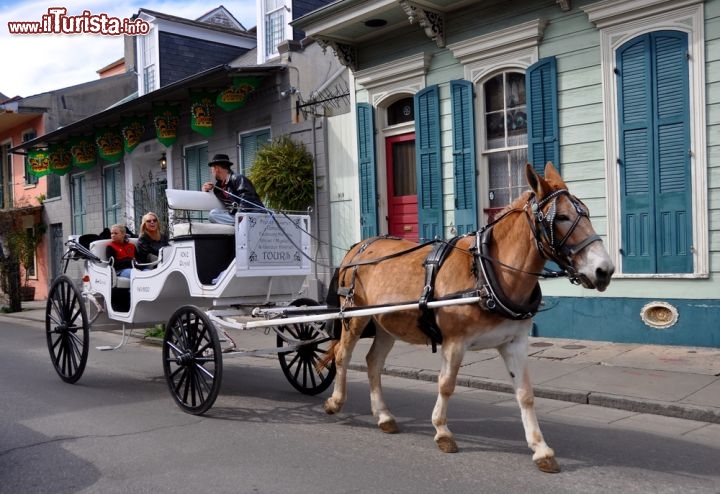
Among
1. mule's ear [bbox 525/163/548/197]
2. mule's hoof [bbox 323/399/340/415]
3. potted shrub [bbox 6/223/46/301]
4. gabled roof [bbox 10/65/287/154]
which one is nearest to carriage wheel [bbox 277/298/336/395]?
→ mule's hoof [bbox 323/399/340/415]

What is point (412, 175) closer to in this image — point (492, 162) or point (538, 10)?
point (492, 162)

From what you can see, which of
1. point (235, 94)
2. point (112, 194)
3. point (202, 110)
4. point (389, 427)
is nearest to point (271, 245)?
point (389, 427)

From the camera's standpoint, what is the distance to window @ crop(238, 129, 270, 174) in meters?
15.2

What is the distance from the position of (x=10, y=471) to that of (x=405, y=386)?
14.1 feet

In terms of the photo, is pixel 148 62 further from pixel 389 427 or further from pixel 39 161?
pixel 389 427

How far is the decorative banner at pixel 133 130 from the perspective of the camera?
59.8ft

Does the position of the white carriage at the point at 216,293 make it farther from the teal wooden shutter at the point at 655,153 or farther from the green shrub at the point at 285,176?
the green shrub at the point at 285,176

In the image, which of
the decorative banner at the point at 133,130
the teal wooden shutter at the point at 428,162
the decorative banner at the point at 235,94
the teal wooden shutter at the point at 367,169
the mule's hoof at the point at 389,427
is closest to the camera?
the mule's hoof at the point at 389,427

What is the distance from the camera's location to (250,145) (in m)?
15.6

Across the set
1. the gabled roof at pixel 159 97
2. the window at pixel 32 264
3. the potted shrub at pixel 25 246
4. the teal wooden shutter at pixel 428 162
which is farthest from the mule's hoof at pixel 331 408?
the window at pixel 32 264

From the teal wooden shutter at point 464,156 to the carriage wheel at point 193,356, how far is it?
5641 millimetres

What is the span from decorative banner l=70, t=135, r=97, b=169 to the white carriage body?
14.3 meters

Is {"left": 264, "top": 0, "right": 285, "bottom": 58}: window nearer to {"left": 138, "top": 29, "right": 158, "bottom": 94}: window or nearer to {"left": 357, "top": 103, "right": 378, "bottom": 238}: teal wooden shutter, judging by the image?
{"left": 357, "top": 103, "right": 378, "bottom": 238}: teal wooden shutter

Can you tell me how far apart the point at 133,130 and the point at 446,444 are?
1537cm
